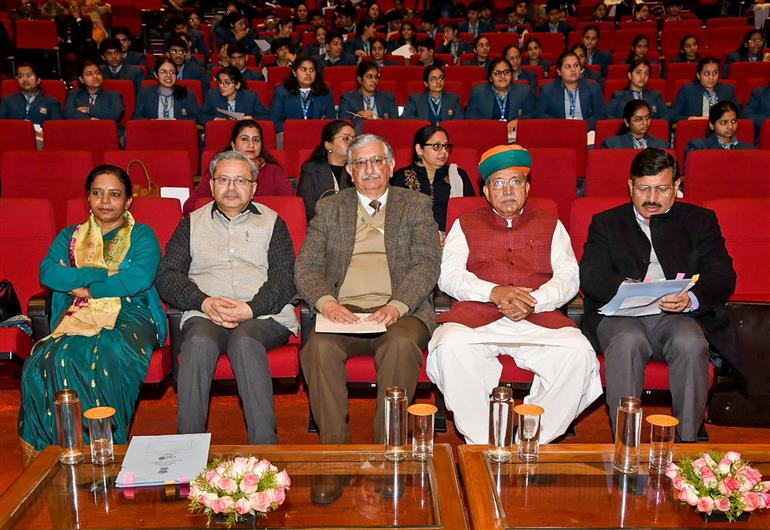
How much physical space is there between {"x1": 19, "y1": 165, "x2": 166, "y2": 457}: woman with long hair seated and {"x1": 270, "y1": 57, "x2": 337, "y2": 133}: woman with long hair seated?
325cm

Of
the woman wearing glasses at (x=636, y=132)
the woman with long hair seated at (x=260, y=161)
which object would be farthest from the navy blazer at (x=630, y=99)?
the woman with long hair seated at (x=260, y=161)

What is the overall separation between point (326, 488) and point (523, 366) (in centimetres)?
108

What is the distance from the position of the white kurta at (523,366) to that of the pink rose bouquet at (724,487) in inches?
35.1

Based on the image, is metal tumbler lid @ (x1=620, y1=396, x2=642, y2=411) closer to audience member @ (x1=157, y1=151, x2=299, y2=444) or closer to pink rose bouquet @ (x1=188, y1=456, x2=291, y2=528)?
pink rose bouquet @ (x1=188, y1=456, x2=291, y2=528)

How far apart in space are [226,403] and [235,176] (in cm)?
98

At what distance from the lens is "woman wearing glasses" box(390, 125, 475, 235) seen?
3.93 metres

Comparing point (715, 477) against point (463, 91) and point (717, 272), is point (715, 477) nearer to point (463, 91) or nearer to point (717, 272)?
point (717, 272)

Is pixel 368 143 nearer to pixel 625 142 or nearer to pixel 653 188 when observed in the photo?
pixel 653 188

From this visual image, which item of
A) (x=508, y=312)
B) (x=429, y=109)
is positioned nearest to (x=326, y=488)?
(x=508, y=312)

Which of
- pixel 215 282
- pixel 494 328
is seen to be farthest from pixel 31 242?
pixel 494 328

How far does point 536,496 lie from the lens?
6.59 feet

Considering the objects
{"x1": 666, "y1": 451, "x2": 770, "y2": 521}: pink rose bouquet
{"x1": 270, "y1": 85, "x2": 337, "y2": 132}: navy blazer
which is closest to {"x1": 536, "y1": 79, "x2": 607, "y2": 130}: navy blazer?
{"x1": 270, "y1": 85, "x2": 337, "y2": 132}: navy blazer

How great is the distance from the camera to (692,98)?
6.58 meters

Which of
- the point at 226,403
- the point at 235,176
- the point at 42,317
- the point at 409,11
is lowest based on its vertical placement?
the point at 226,403
